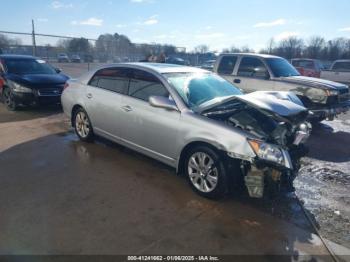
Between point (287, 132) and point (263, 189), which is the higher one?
point (287, 132)

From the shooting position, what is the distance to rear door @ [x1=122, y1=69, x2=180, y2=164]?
14.0ft

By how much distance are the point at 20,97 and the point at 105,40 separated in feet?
41.6

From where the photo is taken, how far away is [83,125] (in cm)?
599

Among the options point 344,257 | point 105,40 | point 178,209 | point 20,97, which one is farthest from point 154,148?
point 105,40

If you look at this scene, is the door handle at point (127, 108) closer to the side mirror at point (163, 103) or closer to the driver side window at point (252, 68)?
the side mirror at point (163, 103)

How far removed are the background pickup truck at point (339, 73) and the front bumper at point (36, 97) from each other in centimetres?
1556

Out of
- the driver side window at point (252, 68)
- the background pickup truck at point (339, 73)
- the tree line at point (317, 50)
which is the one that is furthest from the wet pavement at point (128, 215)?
the tree line at point (317, 50)

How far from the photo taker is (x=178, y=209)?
371cm

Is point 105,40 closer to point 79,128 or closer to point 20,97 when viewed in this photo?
point 20,97

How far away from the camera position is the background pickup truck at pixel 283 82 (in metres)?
7.59

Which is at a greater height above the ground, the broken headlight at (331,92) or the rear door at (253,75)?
the rear door at (253,75)

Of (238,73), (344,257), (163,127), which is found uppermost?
(238,73)

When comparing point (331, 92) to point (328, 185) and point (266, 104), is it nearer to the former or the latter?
point (328, 185)

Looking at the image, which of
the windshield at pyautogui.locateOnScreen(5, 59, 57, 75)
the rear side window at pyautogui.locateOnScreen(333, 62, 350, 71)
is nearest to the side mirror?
the windshield at pyautogui.locateOnScreen(5, 59, 57, 75)
